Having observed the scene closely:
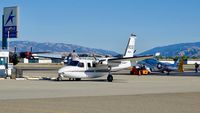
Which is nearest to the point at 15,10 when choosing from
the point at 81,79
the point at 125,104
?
the point at 81,79

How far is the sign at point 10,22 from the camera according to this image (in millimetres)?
51188

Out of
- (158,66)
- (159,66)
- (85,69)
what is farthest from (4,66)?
(158,66)

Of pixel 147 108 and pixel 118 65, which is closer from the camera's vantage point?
pixel 147 108

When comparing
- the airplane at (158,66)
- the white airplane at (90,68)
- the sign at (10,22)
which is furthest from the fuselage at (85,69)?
the airplane at (158,66)

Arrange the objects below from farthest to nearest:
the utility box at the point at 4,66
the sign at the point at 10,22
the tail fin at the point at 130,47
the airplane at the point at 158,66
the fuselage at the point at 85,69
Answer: the airplane at the point at 158,66 → the tail fin at the point at 130,47 → the sign at the point at 10,22 → the utility box at the point at 4,66 → the fuselage at the point at 85,69

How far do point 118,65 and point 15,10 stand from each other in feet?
45.4

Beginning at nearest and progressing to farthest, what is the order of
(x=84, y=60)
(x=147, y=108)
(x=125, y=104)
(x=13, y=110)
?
(x=13, y=110) → (x=147, y=108) → (x=125, y=104) → (x=84, y=60)

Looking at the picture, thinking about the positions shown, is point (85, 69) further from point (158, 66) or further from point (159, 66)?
point (158, 66)

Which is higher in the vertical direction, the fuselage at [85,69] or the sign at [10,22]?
the sign at [10,22]

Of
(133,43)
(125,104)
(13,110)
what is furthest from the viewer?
(133,43)

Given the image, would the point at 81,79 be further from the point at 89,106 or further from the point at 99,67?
the point at 89,106

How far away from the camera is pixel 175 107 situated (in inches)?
730

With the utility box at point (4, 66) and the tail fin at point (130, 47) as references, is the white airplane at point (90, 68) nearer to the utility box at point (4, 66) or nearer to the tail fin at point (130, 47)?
the utility box at point (4, 66)

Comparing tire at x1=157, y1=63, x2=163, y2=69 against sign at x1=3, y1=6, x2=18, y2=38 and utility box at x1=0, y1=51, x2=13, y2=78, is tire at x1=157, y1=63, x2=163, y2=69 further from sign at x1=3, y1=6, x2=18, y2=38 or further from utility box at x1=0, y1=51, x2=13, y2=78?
utility box at x1=0, y1=51, x2=13, y2=78
